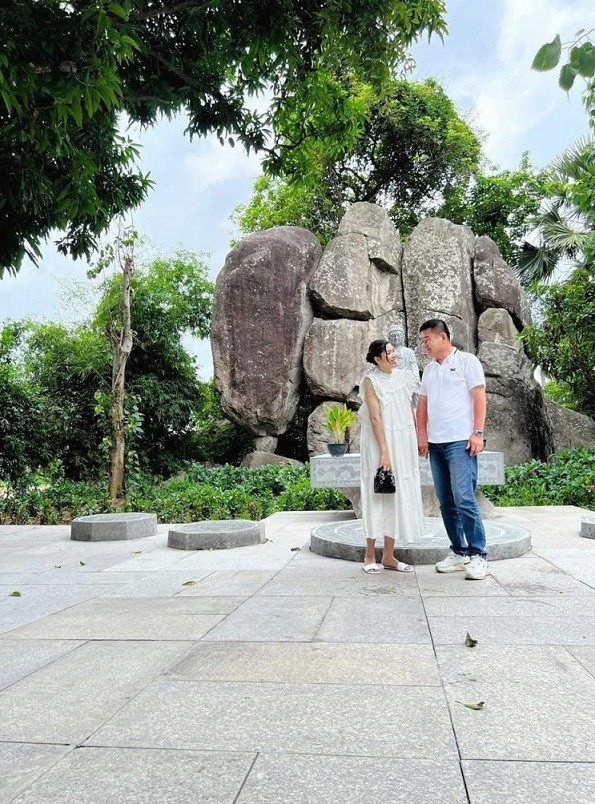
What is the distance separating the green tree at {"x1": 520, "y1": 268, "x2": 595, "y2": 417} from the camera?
12.0 metres

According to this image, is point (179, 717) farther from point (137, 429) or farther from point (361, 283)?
point (361, 283)

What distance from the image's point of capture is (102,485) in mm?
12969

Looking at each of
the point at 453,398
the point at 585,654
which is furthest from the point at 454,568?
the point at 585,654

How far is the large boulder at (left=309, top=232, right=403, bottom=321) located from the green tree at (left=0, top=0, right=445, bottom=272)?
6.56 m

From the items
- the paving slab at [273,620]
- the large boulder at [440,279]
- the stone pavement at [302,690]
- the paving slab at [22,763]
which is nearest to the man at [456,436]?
the stone pavement at [302,690]

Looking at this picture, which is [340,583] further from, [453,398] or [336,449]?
[336,449]

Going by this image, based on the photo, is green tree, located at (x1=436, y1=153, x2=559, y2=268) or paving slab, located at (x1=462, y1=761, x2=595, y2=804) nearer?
paving slab, located at (x1=462, y1=761, x2=595, y2=804)

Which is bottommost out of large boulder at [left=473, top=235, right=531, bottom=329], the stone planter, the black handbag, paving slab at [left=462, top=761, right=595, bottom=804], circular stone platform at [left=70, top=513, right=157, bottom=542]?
paving slab at [left=462, top=761, right=595, bottom=804]

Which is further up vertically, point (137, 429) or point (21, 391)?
point (21, 391)

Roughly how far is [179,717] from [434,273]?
46.2 ft

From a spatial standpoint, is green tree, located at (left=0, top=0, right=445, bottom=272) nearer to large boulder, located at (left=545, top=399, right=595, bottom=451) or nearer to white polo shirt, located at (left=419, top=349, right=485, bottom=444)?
white polo shirt, located at (left=419, top=349, right=485, bottom=444)

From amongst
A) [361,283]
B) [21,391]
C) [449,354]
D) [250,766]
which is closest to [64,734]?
[250,766]

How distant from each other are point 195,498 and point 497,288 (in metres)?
8.72

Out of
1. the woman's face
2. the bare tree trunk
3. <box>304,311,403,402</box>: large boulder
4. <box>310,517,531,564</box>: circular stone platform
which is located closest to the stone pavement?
<box>310,517,531,564</box>: circular stone platform
